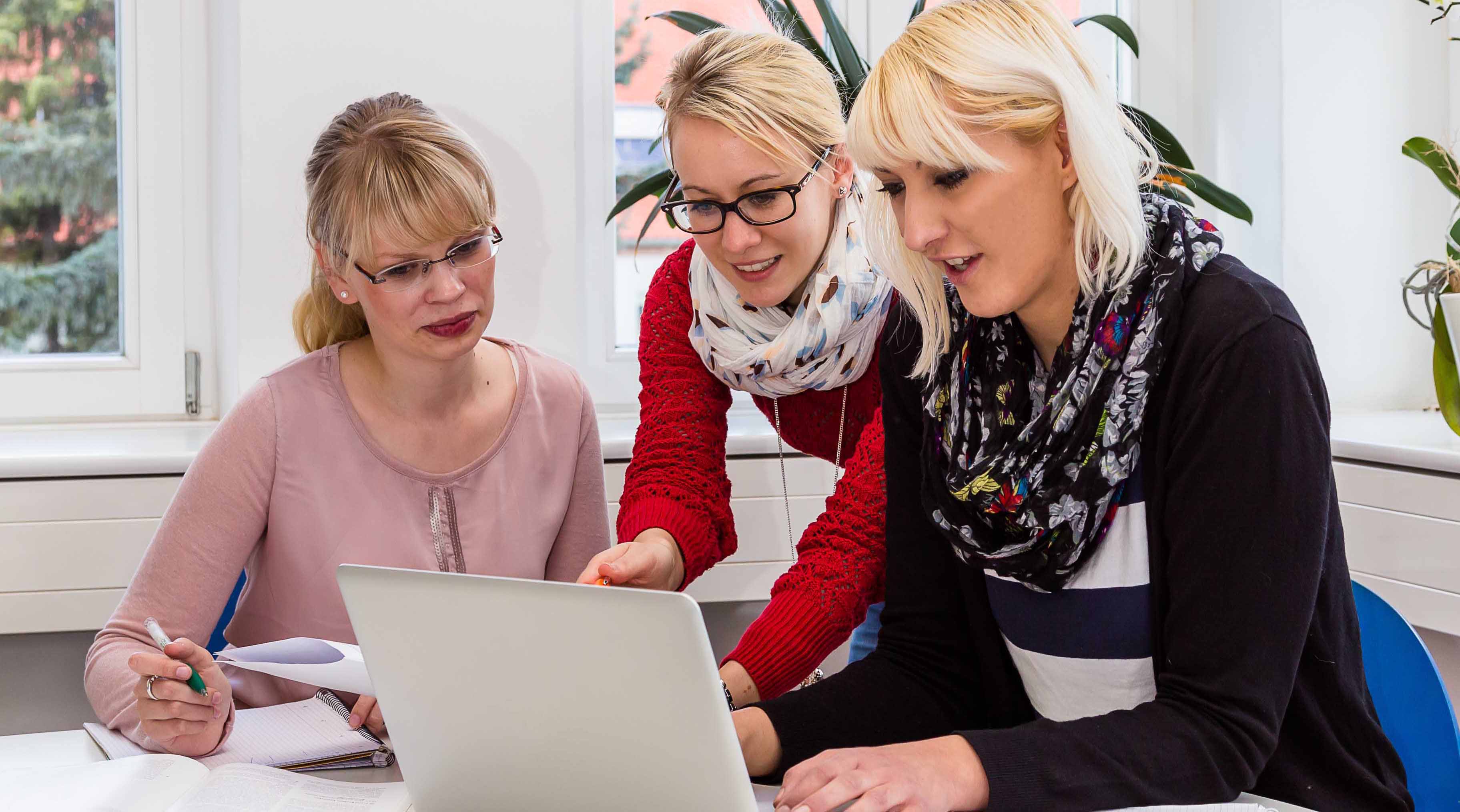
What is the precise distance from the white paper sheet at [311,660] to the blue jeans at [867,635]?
689 mm

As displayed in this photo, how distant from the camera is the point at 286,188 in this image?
2180mm

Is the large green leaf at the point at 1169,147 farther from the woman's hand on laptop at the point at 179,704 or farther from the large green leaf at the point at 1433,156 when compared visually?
the woman's hand on laptop at the point at 179,704

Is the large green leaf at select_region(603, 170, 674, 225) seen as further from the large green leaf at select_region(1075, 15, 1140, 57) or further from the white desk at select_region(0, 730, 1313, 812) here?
the white desk at select_region(0, 730, 1313, 812)

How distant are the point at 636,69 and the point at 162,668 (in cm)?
171

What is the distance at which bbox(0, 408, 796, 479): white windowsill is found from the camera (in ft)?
6.06

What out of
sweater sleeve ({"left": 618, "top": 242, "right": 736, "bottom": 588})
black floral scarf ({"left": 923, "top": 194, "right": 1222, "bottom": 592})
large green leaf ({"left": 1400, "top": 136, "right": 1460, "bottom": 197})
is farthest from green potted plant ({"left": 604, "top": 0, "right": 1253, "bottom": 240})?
black floral scarf ({"left": 923, "top": 194, "right": 1222, "bottom": 592})

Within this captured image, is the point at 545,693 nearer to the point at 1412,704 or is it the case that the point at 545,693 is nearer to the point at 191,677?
the point at 191,677

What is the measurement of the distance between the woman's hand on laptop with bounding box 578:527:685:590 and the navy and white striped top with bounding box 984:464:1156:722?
0.37 m

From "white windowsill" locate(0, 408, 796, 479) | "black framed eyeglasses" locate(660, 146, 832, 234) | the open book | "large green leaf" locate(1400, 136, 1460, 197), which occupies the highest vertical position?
"large green leaf" locate(1400, 136, 1460, 197)

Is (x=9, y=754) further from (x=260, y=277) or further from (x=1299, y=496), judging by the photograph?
(x=260, y=277)

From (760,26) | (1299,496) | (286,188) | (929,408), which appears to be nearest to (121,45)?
(286,188)

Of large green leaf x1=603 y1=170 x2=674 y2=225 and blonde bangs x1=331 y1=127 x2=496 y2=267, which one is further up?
large green leaf x1=603 y1=170 x2=674 y2=225

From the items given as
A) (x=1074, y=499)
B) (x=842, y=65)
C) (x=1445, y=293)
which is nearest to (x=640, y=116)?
(x=842, y=65)

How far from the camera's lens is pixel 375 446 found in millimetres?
1419
